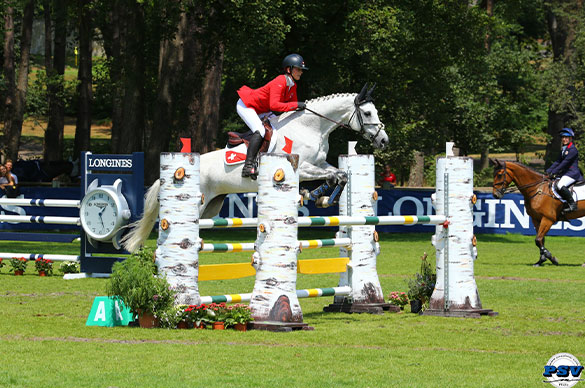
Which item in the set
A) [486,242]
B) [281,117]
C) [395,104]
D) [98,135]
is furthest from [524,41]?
[281,117]

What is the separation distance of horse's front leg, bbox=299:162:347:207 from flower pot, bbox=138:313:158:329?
8.70 ft

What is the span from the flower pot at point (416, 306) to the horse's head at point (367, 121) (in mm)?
2119

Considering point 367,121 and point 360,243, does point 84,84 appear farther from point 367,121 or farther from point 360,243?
point 360,243

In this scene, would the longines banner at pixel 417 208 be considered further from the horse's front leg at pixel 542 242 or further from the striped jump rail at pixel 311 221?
the striped jump rail at pixel 311 221

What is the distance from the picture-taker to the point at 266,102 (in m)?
12.2

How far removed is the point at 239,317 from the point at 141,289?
99 centimetres

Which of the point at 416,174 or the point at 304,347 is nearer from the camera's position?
the point at 304,347

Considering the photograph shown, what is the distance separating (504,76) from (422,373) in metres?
47.0

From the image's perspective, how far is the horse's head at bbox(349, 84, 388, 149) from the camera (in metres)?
12.2

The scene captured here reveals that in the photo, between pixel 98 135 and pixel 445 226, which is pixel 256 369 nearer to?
pixel 445 226

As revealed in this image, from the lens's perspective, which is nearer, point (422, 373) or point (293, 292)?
point (422, 373)

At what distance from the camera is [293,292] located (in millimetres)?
9531

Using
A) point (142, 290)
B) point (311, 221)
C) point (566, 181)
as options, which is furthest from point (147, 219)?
point (566, 181)

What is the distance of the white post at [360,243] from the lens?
11328mm
